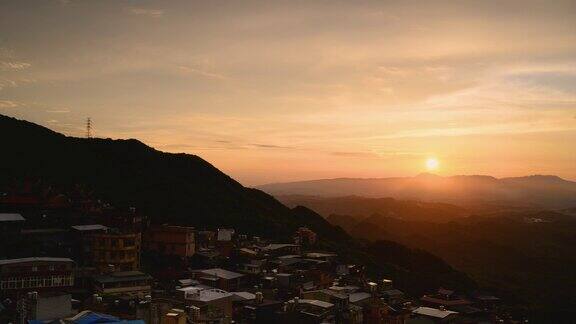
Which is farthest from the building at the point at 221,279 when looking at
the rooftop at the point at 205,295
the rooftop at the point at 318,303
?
the rooftop at the point at 318,303

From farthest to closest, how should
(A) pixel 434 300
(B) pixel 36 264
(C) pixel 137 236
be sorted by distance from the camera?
(A) pixel 434 300 → (C) pixel 137 236 → (B) pixel 36 264

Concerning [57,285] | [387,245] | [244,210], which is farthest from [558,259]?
[57,285]

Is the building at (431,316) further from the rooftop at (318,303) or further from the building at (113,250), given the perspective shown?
the building at (113,250)

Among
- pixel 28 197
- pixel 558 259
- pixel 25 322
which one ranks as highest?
pixel 28 197

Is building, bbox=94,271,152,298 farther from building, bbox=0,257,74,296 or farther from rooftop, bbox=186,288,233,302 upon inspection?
rooftop, bbox=186,288,233,302

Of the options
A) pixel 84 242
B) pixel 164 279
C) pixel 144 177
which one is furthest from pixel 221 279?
pixel 144 177

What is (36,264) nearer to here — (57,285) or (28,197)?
(57,285)
